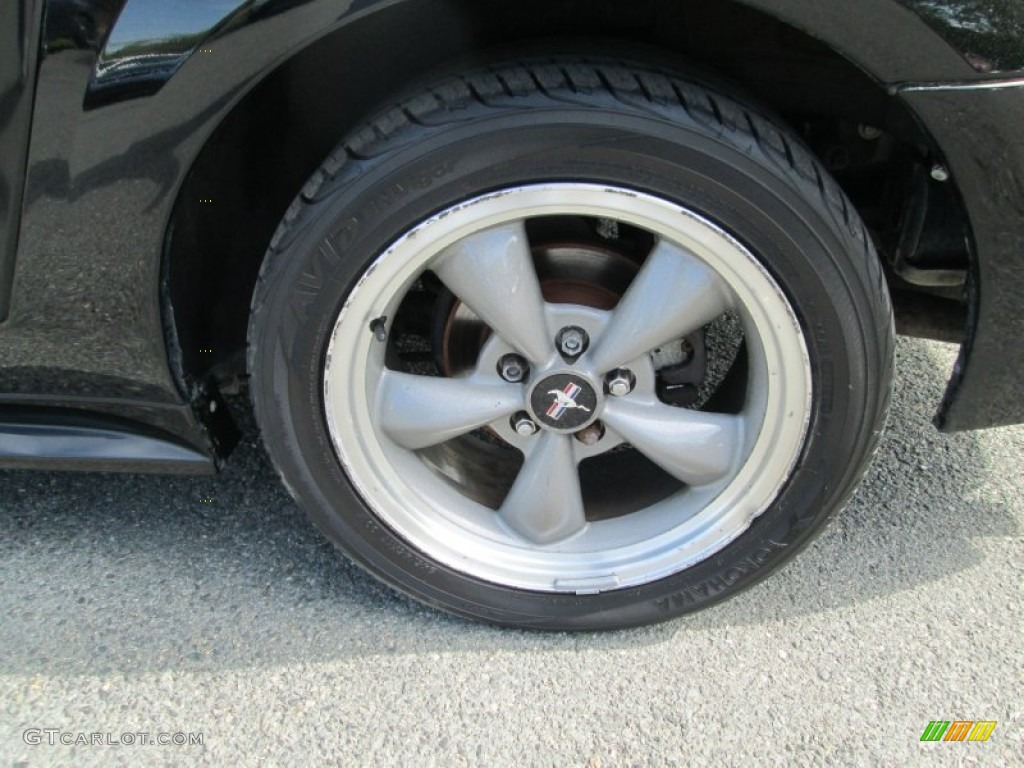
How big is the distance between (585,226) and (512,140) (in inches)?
18.1

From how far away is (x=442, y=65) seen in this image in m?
1.57

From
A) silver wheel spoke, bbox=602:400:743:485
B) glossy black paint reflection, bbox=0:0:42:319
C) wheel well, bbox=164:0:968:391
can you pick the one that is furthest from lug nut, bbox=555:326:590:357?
glossy black paint reflection, bbox=0:0:42:319

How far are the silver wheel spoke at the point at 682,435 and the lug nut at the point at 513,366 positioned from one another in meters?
0.17

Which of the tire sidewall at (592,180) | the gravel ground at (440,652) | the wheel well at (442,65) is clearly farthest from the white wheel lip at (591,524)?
the wheel well at (442,65)

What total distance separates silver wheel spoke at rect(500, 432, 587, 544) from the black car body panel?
683 millimetres

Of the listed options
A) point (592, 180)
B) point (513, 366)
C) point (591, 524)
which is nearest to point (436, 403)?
point (513, 366)

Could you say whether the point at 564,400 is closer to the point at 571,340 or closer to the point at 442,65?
the point at 571,340

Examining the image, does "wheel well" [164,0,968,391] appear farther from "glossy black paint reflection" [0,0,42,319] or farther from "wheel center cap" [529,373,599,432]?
"wheel center cap" [529,373,599,432]

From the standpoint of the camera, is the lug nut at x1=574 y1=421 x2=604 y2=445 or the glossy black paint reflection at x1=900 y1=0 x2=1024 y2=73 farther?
the lug nut at x1=574 y1=421 x2=604 y2=445

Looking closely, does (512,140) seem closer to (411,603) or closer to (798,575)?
(411,603)

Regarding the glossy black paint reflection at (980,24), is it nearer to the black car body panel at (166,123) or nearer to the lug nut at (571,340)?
the black car body panel at (166,123)

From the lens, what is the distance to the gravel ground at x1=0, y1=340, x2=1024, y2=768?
1667 millimetres

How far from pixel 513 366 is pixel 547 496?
27cm

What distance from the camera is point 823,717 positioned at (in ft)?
5.61
